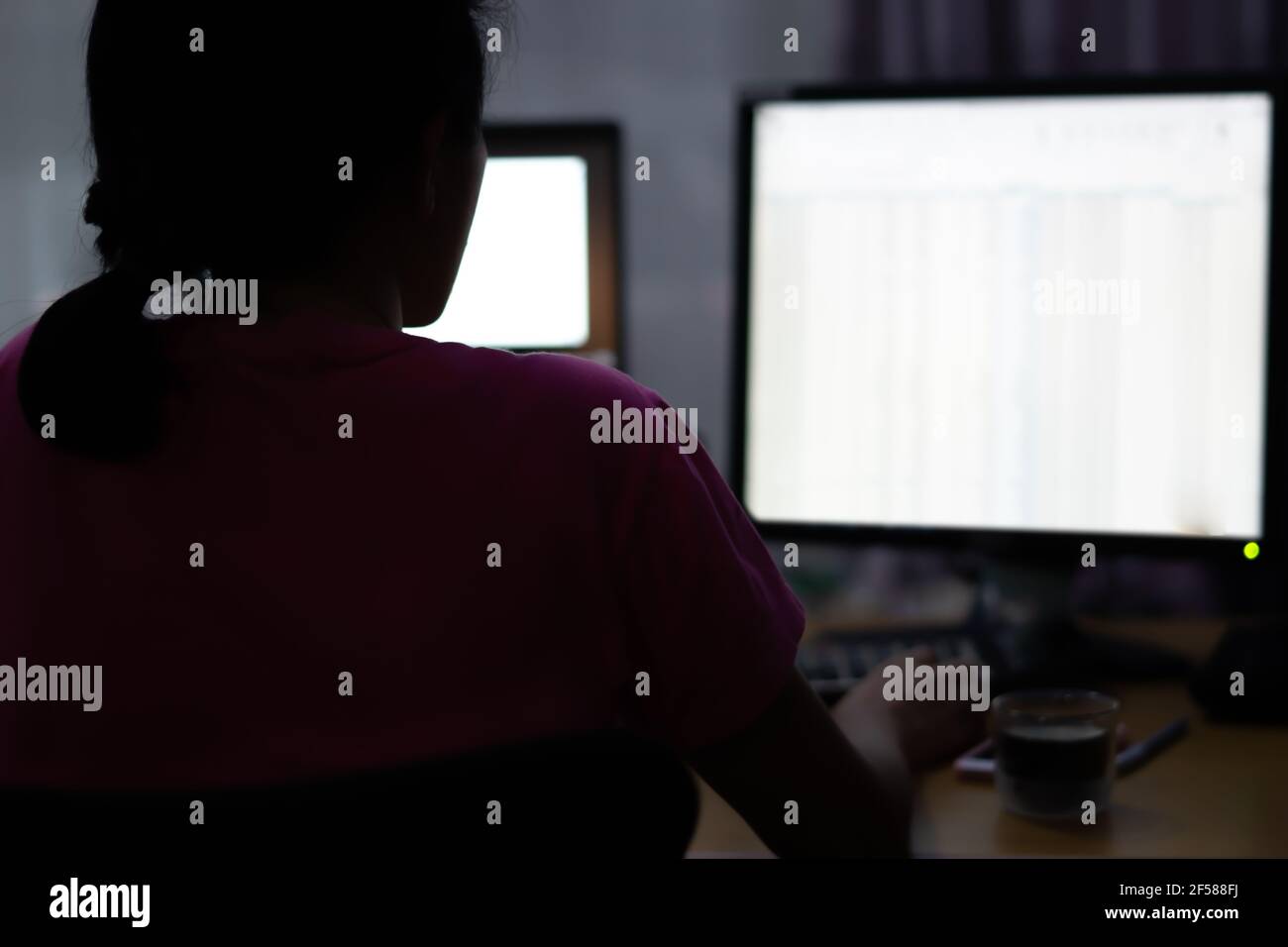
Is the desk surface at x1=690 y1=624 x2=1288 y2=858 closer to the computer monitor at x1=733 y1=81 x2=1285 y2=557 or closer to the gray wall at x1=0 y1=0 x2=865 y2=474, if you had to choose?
the computer monitor at x1=733 y1=81 x2=1285 y2=557

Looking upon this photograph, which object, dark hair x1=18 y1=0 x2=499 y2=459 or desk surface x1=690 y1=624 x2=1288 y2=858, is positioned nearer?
dark hair x1=18 y1=0 x2=499 y2=459

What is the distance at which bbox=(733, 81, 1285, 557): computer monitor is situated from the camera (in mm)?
1010

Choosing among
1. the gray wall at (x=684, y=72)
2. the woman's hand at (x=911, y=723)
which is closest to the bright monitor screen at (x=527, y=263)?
the gray wall at (x=684, y=72)

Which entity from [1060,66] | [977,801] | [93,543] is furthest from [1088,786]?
[1060,66]

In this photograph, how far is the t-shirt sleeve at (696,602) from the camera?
551 mm

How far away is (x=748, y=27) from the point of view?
173 cm

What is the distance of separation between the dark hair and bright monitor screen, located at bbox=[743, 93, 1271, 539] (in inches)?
21.8

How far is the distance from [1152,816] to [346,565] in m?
0.53

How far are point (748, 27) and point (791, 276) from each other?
0.75m

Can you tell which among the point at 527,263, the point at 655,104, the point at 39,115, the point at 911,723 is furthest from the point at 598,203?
the point at 39,115

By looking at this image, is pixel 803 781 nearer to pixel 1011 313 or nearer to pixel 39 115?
pixel 1011 313

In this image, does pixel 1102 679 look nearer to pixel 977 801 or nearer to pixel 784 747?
pixel 977 801

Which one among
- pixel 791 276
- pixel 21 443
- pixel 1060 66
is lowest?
pixel 21 443

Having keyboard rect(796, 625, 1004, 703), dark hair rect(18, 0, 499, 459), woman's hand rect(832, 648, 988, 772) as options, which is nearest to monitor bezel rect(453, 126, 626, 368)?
keyboard rect(796, 625, 1004, 703)
